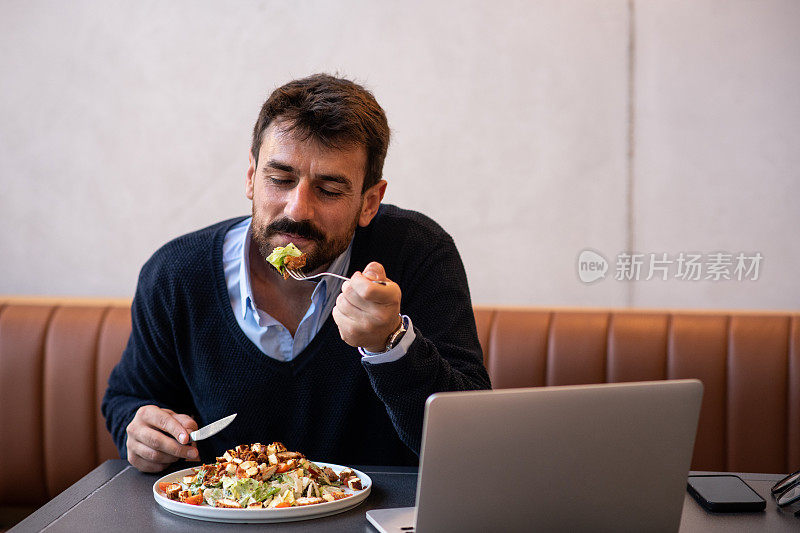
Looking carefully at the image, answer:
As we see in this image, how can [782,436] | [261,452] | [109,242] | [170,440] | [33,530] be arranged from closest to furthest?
[33,530] → [261,452] → [170,440] → [782,436] → [109,242]

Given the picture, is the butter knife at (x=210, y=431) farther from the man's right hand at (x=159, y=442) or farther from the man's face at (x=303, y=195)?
the man's face at (x=303, y=195)

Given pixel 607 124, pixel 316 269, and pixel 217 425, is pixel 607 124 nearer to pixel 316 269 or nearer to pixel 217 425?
pixel 316 269

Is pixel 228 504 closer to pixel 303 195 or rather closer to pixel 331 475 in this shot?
pixel 331 475

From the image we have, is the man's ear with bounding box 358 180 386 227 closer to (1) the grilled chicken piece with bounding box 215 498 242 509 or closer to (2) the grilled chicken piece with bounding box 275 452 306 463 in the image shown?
(2) the grilled chicken piece with bounding box 275 452 306 463

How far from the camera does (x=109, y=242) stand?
8.26ft

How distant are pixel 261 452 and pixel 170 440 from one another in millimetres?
207

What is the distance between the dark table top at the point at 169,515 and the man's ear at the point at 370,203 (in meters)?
0.59

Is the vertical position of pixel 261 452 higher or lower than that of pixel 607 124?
lower

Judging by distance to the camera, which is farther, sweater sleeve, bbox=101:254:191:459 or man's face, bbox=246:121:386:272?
sweater sleeve, bbox=101:254:191:459

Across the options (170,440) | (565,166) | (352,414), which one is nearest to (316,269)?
(352,414)

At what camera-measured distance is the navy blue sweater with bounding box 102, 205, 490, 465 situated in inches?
63.0

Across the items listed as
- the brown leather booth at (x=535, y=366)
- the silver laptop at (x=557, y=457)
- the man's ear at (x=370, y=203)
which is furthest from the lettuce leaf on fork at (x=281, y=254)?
the brown leather booth at (x=535, y=366)

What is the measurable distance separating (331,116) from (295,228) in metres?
0.23

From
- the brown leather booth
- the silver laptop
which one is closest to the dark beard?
the silver laptop
